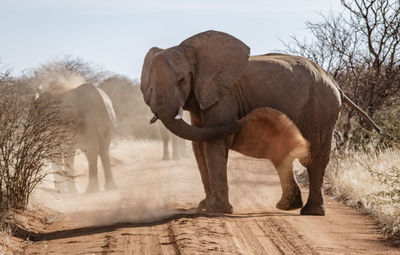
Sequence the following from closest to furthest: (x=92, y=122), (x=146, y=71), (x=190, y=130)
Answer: (x=190, y=130), (x=146, y=71), (x=92, y=122)

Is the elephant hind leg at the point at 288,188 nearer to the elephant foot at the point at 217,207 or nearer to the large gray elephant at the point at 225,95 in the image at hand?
the large gray elephant at the point at 225,95

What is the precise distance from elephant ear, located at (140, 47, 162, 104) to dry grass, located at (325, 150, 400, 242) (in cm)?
326

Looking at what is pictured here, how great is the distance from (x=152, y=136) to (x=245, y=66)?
29343 millimetres

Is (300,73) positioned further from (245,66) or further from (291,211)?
(291,211)

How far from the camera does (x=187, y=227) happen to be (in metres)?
8.18

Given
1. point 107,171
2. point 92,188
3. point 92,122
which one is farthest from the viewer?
point 107,171

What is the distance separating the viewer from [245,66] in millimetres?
9797

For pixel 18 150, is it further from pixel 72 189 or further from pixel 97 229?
pixel 72 189

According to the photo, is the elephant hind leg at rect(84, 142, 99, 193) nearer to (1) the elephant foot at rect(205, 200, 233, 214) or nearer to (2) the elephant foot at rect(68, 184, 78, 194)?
(2) the elephant foot at rect(68, 184, 78, 194)

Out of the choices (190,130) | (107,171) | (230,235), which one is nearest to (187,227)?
(230,235)

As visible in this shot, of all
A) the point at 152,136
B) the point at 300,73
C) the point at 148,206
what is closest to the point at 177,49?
the point at 300,73

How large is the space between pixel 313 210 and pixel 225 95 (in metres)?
2.18

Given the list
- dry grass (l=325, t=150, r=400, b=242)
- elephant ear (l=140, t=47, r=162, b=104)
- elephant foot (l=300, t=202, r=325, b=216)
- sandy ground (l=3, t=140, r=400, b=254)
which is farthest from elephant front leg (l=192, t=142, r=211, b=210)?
dry grass (l=325, t=150, r=400, b=242)

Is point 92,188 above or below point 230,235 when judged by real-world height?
below
